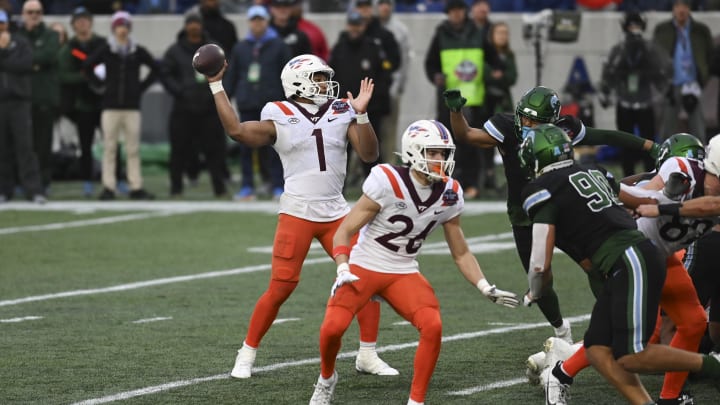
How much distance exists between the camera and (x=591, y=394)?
24.4 ft

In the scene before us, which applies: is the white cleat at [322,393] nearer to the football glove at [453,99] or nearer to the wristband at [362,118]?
the wristband at [362,118]

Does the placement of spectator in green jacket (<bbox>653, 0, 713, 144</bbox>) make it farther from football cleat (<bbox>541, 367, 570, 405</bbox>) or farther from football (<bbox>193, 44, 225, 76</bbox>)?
football cleat (<bbox>541, 367, 570, 405</bbox>)

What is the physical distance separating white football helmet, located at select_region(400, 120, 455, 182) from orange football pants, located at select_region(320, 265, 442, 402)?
1.67ft

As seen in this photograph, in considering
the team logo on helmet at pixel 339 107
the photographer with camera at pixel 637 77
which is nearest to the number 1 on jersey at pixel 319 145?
the team logo on helmet at pixel 339 107

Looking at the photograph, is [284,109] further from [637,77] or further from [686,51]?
[686,51]

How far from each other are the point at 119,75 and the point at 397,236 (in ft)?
31.1

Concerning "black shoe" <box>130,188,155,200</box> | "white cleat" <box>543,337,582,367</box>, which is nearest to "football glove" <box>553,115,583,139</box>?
"white cleat" <box>543,337,582,367</box>

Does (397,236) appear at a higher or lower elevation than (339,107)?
lower

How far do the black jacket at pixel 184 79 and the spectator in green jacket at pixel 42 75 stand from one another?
4.08 ft

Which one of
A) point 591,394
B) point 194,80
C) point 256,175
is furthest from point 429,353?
point 256,175

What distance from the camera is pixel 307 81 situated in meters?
8.00

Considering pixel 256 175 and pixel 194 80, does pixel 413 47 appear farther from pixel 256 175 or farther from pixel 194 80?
pixel 194 80

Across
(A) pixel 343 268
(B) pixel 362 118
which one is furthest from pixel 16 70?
(A) pixel 343 268

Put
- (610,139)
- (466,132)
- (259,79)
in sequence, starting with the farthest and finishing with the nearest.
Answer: (259,79), (610,139), (466,132)
